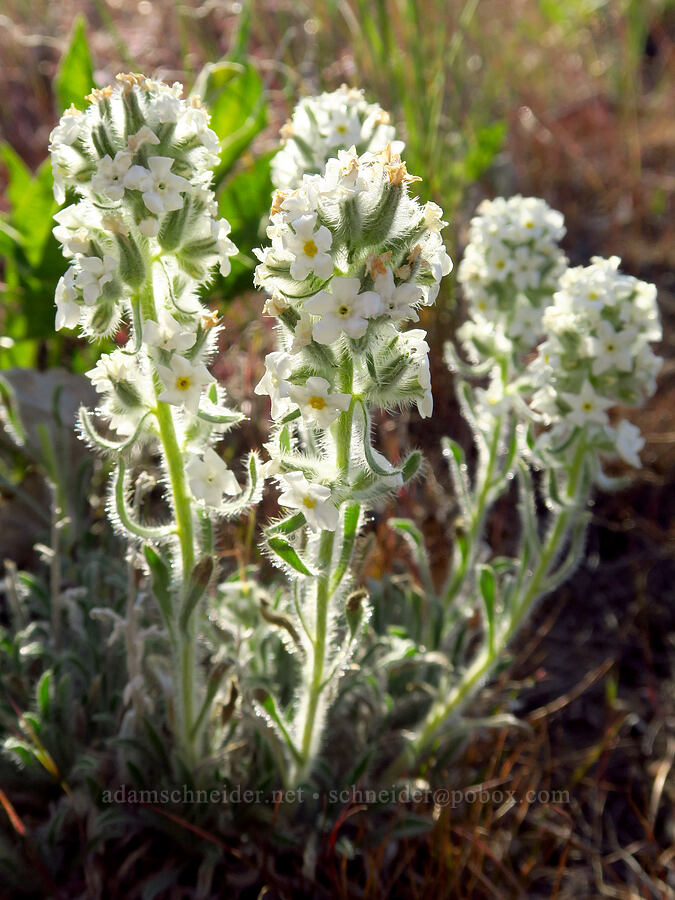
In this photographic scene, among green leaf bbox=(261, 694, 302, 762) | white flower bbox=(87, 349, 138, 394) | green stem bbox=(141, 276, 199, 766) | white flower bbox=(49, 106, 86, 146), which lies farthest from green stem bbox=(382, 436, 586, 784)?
white flower bbox=(49, 106, 86, 146)

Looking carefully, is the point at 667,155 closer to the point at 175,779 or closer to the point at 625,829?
the point at 625,829

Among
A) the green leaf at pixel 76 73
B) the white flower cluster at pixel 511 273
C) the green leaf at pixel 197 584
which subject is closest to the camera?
the green leaf at pixel 197 584

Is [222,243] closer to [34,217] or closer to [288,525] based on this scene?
[288,525]

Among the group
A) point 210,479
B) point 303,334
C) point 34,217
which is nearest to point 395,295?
point 303,334

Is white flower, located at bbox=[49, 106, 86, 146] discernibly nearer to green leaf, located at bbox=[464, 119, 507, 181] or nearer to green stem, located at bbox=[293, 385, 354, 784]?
green stem, located at bbox=[293, 385, 354, 784]

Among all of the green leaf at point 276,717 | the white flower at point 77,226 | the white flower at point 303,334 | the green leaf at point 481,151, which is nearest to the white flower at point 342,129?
the white flower at point 77,226

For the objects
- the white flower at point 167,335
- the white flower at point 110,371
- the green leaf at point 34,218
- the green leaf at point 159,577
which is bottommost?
the green leaf at point 159,577

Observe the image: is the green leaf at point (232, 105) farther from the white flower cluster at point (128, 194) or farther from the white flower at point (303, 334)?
the white flower at point (303, 334)
